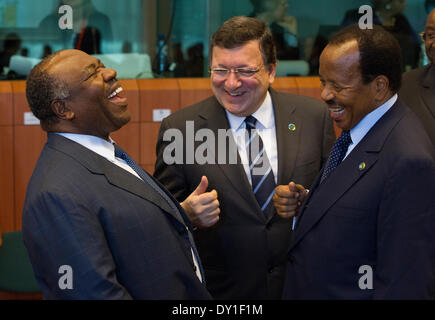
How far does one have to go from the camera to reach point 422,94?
8.40 feet

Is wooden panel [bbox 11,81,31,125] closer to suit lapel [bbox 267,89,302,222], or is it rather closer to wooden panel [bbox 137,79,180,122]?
wooden panel [bbox 137,79,180,122]

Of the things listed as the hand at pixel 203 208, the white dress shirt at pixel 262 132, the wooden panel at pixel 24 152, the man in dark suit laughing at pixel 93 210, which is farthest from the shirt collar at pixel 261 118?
the wooden panel at pixel 24 152

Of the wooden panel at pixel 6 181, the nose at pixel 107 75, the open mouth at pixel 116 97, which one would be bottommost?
the wooden panel at pixel 6 181

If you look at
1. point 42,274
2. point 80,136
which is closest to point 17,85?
point 80,136

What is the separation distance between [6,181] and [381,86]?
116 inches

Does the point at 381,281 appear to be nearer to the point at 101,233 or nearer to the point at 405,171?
the point at 405,171

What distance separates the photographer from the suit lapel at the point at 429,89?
2508mm

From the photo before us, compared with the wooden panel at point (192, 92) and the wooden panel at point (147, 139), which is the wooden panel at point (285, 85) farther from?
the wooden panel at point (147, 139)

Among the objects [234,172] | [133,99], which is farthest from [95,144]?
[133,99]

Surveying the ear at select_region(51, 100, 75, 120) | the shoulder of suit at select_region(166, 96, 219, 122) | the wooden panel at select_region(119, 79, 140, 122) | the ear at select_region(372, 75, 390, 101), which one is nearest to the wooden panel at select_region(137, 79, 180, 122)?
the wooden panel at select_region(119, 79, 140, 122)

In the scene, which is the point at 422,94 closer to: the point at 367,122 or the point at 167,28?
the point at 367,122

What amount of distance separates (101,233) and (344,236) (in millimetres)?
768

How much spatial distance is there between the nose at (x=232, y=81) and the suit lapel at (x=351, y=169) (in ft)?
2.32

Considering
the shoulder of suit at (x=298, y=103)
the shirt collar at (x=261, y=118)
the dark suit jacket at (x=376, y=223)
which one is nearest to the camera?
the dark suit jacket at (x=376, y=223)
